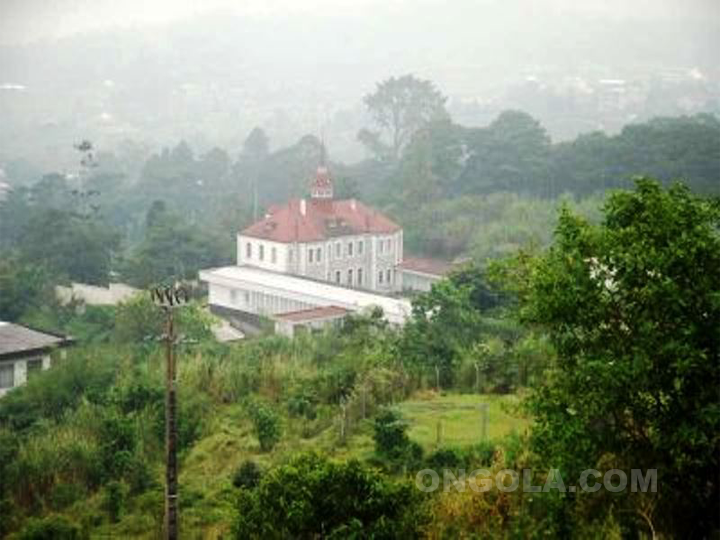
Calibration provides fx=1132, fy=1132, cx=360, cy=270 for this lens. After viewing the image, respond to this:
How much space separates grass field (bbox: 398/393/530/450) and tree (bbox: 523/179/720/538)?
487 cm

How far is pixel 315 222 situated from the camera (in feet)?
124

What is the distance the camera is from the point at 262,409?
56.3 feet

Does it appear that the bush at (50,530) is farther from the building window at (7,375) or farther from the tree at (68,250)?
the tree at (68,250)

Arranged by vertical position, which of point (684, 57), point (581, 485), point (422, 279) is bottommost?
point (422, 279)

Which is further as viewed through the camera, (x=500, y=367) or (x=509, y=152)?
(x=509, y=152)

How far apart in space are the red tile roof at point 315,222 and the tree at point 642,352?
88.2ft

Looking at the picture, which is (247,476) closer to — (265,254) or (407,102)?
(265,254)

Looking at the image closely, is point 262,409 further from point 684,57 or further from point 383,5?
point 383,5

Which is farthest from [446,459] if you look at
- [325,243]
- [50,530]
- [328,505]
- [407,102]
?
[407,102]

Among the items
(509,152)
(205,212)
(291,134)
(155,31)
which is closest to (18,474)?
(509,152)

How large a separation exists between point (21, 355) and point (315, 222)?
1498 centimetres

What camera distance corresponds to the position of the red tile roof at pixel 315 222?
36.9m

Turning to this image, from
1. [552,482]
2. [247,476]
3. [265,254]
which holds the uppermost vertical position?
[552,482]

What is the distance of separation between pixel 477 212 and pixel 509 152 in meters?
5.55
